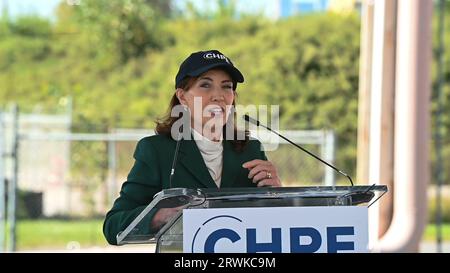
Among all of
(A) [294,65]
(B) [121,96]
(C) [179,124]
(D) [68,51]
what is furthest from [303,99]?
(C) [179,124]

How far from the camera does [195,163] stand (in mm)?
3688

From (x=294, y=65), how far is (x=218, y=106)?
57.4ft

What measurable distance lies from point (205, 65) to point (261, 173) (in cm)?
47

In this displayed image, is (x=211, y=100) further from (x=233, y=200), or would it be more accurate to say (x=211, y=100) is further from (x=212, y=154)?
(x=233, y=200)

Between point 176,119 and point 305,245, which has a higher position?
point 176,119

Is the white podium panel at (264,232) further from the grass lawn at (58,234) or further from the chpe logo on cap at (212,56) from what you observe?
the grass lawn at (58,234)

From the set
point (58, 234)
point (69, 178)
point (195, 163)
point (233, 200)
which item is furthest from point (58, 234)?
point (233, 200)

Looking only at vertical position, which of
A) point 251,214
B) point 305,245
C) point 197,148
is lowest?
point 305,245

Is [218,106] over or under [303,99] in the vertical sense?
under

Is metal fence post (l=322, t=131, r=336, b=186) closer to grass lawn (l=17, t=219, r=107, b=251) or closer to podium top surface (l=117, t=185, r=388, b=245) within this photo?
grass lawn (l=17, t=219, r=107, b=251)

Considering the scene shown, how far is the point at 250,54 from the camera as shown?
21.4 metres

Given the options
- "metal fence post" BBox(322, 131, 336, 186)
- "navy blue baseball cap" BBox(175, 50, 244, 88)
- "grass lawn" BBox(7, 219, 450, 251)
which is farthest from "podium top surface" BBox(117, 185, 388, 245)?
"grass lawn" BBox(7, 219, 450, 251)
